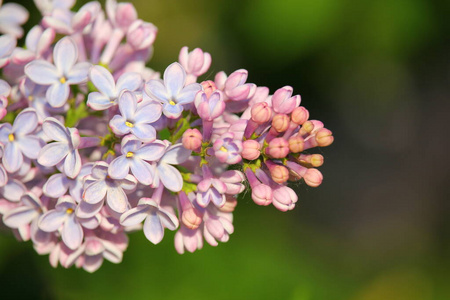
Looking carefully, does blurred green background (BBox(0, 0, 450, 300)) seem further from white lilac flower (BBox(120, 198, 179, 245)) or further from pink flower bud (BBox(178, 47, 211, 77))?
pink flower bud (BBox(178, 47, 211, 77))

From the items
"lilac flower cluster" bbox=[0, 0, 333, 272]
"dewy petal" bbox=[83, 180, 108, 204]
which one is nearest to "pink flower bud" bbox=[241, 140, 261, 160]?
"lilac flower cluster" bbox=[0, 0, 333, 272]

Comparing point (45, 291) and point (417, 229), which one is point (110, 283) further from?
point (417, 229)

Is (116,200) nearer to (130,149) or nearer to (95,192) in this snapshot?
(95,192)

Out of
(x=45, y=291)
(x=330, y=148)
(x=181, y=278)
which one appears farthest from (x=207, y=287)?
(x=330, y=148)

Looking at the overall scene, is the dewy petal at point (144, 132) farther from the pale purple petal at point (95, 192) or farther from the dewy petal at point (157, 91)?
the pale purple petal at point (95, 192)

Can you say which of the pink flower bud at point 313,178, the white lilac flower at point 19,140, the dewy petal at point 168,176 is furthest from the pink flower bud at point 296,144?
the white lilac flower at point 19,140

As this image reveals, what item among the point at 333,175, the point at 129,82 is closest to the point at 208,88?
the point at 129,82
